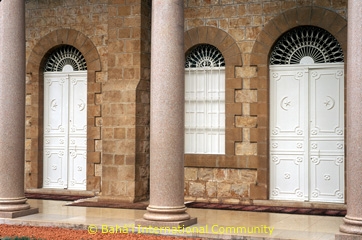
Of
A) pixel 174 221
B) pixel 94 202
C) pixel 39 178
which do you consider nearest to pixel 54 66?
pixel 39 178

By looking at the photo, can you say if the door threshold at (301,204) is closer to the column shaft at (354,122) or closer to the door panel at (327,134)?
the door panel at (327,134)

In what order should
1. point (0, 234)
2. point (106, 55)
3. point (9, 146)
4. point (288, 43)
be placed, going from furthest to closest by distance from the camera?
point (106, 55), point (288, 43), point (9, 146), point (0, 234)

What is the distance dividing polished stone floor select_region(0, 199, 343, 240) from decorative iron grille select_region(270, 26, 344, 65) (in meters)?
3.54

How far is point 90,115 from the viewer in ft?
47.6

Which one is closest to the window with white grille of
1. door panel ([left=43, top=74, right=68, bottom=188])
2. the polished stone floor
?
the polished stone floor

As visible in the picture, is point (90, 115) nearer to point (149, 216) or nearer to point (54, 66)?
point (54, 66)

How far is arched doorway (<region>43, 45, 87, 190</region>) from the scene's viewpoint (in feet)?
49.0

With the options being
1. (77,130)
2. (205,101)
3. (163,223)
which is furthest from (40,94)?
(163,223)

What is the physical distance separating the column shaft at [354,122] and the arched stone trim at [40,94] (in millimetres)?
7419

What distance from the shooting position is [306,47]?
12.9 m

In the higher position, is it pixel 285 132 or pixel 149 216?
pixel 285 132

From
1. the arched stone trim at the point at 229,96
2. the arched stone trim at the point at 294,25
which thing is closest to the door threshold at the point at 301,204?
the arched stone trim at the point at 229,96

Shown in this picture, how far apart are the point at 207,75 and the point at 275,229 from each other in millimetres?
5098

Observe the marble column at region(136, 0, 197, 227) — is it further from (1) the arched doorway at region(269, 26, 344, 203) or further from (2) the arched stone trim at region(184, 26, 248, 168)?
(1) the arched doorway at region(269, 26, 344, 203)
